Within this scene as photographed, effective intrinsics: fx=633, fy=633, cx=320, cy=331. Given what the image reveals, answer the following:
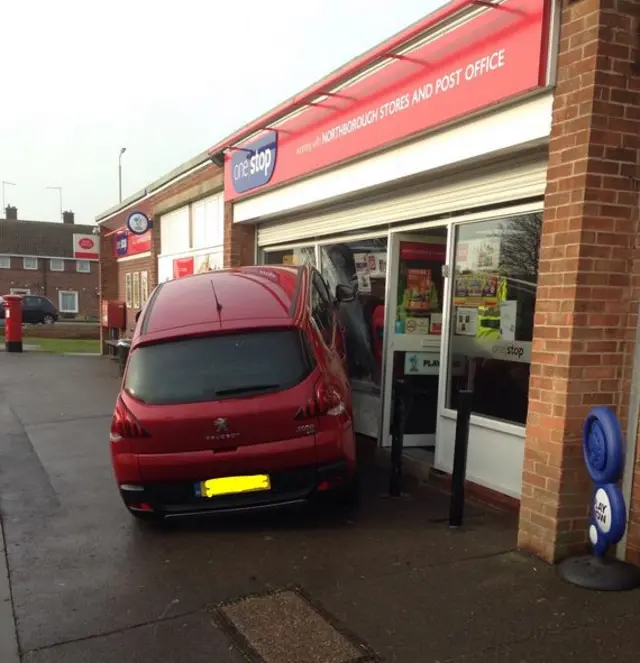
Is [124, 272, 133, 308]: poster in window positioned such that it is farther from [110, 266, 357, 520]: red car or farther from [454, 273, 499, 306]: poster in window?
[454, 273, 499, 306]: poster in window

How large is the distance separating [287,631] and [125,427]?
75.8 inches

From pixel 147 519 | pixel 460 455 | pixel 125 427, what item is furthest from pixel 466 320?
pixel 147 519

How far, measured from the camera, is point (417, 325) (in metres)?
6.57

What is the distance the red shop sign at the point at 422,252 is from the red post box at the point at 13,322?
1385 centimetres

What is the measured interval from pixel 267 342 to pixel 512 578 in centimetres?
228

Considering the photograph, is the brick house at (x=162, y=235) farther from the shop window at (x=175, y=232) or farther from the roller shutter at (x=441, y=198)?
the roller shutter at (x=441, y=198)

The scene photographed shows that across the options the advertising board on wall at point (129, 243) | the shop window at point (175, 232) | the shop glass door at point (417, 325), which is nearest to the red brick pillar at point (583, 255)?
the shop glass door at point (417, 325)

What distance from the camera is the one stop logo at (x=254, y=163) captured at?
820cm

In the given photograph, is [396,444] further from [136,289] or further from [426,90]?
[136,289]

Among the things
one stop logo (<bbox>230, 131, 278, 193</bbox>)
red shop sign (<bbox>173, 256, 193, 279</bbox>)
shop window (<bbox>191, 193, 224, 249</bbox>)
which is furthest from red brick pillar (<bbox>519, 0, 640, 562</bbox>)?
red shop sign (<bbox>173, 256, 193, 279</bbox>)

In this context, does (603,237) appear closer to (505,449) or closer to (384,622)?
(505,449)

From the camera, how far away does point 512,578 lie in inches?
148

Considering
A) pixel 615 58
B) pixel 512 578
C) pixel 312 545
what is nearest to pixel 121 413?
pixel 312 545

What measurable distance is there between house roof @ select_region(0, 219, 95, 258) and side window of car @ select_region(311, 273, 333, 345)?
4769cm
